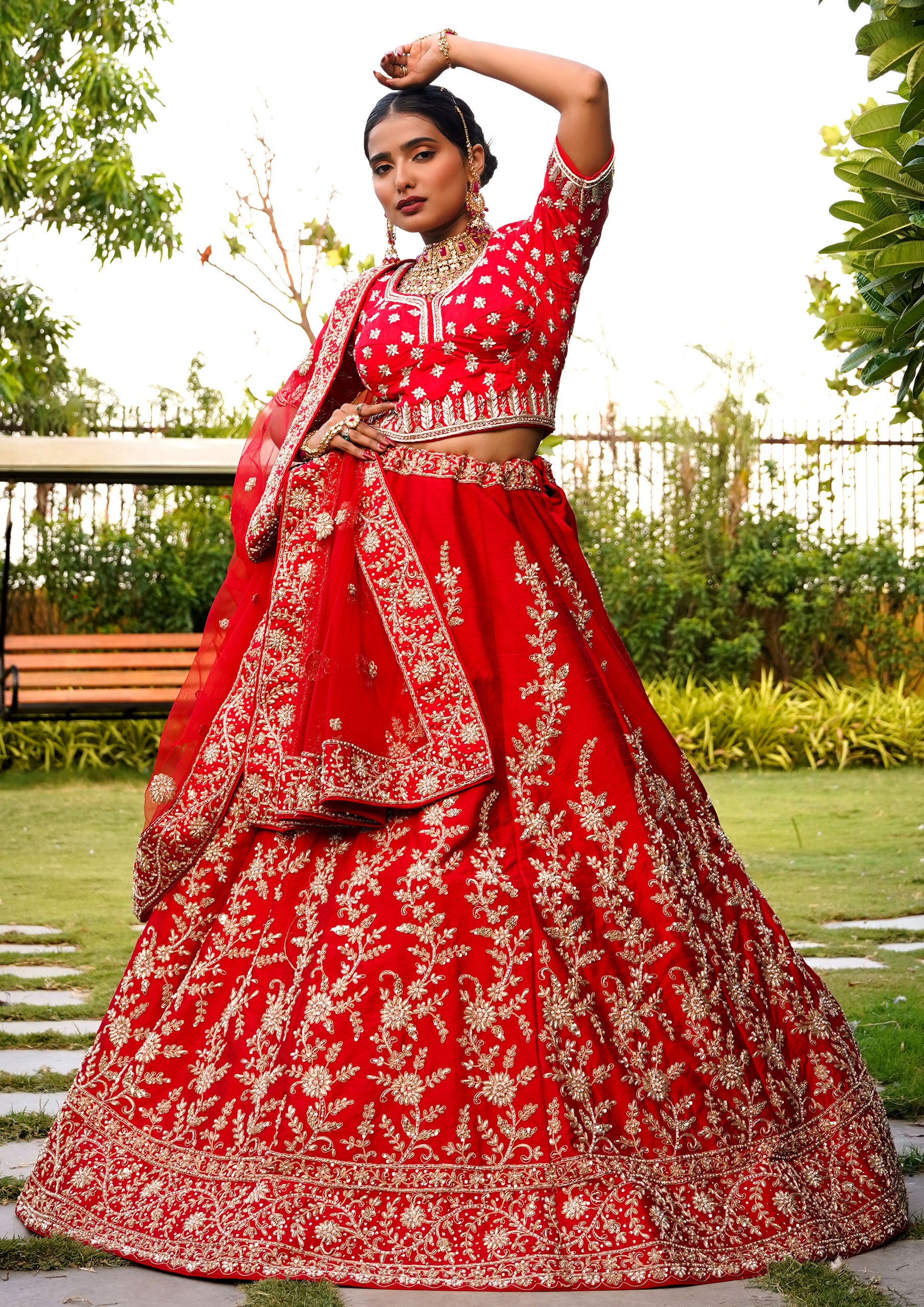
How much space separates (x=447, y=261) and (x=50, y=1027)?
2131 millimetres

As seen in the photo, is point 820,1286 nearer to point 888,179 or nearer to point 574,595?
point 574,595

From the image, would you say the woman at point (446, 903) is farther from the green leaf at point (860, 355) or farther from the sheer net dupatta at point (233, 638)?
the green leaf at point (860, 355)

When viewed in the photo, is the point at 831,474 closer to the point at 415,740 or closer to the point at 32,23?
the point at 32,23

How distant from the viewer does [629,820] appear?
7.39 ft

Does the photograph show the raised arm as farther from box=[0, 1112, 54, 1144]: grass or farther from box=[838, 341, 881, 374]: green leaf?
box=[0, 1112, 54, 1144]: grass

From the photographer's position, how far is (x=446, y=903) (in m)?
2.12

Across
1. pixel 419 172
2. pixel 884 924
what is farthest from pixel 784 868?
pixel 419 172

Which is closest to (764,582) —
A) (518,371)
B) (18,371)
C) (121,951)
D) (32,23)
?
(18,371)

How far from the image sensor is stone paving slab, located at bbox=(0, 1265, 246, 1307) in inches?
72.7

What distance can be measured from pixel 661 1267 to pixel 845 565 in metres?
9.49

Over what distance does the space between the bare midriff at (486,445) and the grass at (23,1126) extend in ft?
4.83

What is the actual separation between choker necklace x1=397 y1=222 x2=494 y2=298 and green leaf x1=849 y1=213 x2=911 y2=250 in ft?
2.30

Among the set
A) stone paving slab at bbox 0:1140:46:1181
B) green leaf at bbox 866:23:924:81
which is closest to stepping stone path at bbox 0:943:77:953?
stone paving slab at bbox 0:1140:46:1181

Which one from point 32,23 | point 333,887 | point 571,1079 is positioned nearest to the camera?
point 571,1079
